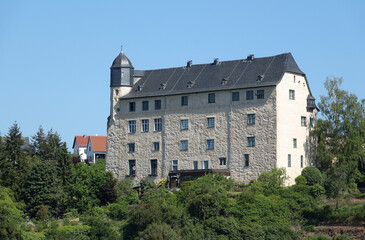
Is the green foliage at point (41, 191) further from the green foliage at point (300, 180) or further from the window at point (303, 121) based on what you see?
the window at point (303, 121)

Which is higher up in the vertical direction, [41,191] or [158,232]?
[41,191]

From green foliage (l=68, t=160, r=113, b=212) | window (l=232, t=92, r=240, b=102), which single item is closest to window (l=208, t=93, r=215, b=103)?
window (l=232, t=92, r=240, b=102)

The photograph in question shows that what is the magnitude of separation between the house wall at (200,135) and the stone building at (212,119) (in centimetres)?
9

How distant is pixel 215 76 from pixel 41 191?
67.7 ft

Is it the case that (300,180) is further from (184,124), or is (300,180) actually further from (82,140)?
(82,140)

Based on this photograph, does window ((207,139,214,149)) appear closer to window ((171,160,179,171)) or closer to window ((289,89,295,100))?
window ((171,160,179,171))

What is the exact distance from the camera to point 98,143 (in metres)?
116

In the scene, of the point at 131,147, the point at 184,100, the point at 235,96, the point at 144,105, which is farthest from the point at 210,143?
the point at 131,147

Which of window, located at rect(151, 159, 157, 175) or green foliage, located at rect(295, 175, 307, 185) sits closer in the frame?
green foliage, located at rect(295, 175, 307, 185)

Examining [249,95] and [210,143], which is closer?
[249,95]

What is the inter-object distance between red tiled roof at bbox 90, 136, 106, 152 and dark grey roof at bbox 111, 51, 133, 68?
31069mm

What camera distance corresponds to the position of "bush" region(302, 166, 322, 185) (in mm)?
74125

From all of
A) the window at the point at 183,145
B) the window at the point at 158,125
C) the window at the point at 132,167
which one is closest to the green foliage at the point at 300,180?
the window at the point at 183,145

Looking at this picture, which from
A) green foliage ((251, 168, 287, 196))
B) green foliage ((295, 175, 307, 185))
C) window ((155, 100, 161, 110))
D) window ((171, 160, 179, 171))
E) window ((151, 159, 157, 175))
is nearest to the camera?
green foliage ((251, 168, 287, 196))
